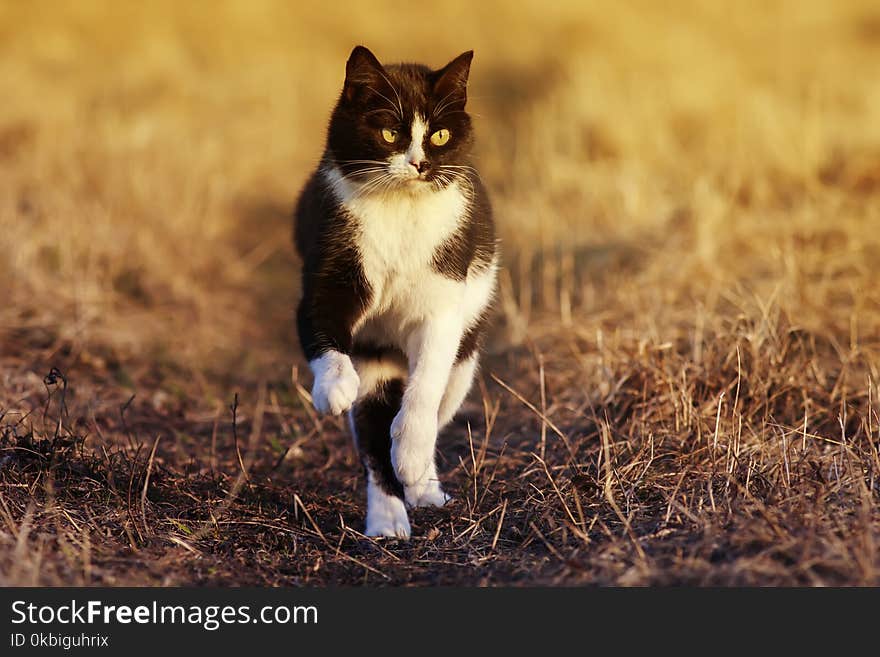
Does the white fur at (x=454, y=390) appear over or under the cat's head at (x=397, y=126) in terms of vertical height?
under

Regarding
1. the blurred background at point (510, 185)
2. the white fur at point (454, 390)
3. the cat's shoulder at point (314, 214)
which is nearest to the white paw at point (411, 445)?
the white fur at point (454, 390)

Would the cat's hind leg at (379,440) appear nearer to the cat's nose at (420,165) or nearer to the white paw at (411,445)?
the white paw at (411,445)

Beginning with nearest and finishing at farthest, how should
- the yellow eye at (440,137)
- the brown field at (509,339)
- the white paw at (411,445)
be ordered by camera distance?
the brown field at (509,339)
the white paw at (411,445)
the yellow eye at (440,137)

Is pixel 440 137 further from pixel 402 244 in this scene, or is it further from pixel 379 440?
pixel 379 440

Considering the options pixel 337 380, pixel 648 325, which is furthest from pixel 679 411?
pixel 337 380

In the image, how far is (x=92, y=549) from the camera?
9.87ft

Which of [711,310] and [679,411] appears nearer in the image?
[679,411]

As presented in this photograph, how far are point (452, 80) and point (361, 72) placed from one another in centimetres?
32

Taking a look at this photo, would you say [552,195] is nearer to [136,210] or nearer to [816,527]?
[136,210]

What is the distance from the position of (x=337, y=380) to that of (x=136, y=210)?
4.20 meters

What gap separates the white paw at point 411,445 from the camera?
11.3 ft

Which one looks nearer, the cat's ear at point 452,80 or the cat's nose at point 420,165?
the cat's nose at point 420,165

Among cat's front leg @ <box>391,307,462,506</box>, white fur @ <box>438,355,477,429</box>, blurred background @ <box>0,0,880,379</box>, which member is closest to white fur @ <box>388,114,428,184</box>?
cat's front leg @ <box>391,307,462,506</box>

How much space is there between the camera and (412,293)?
11.8ft
